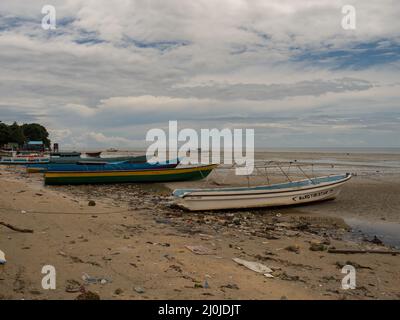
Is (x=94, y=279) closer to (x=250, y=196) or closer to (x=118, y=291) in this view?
(x=118, y=291)

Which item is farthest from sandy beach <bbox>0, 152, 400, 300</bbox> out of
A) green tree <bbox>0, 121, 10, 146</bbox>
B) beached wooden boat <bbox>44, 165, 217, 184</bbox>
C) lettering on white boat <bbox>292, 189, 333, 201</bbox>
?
green tree <bbox>0, 121, 10, 146</bbox>

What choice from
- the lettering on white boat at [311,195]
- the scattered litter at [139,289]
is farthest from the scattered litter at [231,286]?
the lettering on white boat at [311,195]

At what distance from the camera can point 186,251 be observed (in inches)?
328

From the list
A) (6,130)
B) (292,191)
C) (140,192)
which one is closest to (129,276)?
(292,191)

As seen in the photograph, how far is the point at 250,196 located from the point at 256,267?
7.92m

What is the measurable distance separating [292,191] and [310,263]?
7.90 meters

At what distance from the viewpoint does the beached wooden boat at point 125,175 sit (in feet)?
77.4

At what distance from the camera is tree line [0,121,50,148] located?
242ft

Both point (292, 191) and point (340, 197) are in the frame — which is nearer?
point (292, 191)

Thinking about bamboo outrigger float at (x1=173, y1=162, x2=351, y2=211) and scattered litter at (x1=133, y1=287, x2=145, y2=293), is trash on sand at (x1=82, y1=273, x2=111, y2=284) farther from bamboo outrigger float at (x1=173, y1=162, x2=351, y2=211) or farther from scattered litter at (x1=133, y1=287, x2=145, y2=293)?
bamboo outrigger float at (x1=173, y1=162, x2=351, y2=211)

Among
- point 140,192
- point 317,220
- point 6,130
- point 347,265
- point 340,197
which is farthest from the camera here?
point 6,130
